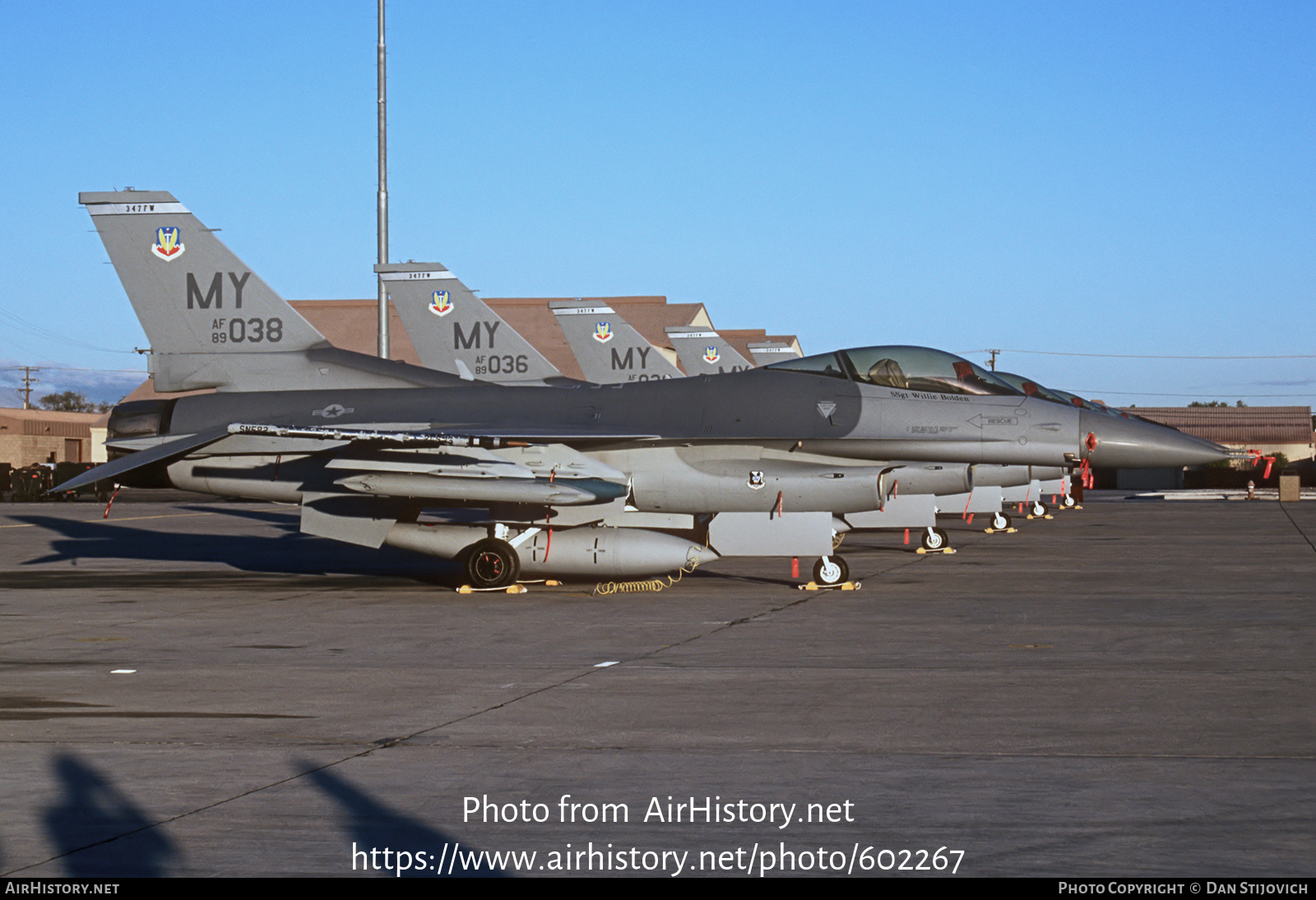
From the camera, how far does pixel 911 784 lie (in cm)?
580

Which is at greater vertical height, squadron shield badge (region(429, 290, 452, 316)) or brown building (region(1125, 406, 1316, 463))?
squadron shield badge (region(429, 290, 452, 316))

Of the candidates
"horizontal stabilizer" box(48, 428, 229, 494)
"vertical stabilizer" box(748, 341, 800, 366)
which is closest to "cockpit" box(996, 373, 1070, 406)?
"horizontal stabilizer" box(48, 428, 229, 494)

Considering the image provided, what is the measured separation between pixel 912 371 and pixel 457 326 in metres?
10.9

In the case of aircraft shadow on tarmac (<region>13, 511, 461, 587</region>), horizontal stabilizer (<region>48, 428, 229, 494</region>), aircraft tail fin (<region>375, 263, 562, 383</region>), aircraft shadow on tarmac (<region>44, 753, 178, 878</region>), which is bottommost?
aircraft shadow on tarmac (<region>13, 511, 461, 587</region>)

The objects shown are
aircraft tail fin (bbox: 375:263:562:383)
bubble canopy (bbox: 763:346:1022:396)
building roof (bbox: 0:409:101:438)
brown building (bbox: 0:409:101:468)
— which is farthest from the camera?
building roof (bbox: 0:409:101:438)

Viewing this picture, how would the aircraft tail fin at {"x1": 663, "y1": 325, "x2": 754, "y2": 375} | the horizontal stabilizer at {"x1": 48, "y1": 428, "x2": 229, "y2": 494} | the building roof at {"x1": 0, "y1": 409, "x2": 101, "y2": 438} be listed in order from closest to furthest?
the horizontal stabilizer at {"x1": 48, "y1": 428, "x2": 229, "y2": 494}, the aircraft tail fin at {"x1": 663, "y1": 325, "x2": 754, "y2": 375}, the building roof at {"x1": 0, "y1": 409, "x2": 101, "y2": 438}

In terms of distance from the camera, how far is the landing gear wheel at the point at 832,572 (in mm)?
15258

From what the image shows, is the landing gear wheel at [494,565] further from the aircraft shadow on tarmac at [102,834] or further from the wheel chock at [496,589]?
the aircraft shadow on tarmac at [102,834]

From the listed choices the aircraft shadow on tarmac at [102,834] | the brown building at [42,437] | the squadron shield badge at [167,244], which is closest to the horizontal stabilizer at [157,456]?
the squadron shield badge at [167,244]

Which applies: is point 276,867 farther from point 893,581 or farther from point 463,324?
point 463,324

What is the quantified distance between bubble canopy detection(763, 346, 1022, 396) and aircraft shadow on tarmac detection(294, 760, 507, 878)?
10.4 meters

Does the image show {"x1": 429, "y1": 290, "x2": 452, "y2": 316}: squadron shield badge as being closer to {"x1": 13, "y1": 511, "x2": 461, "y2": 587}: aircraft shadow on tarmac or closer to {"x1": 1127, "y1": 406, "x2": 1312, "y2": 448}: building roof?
{"x1": 13, "y1": 511, "x2": 461, "y2": 587}: aircraft shadow on tarmac

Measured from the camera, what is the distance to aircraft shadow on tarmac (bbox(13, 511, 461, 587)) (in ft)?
62.2

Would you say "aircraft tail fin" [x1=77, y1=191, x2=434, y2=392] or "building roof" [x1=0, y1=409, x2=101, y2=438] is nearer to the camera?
"aircraft tail fin" [x1=77, y1=191, x2=434, y2=392]
